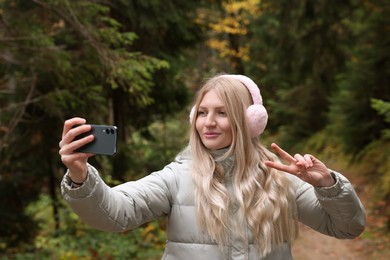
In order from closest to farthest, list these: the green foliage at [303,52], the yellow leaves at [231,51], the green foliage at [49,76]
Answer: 1. the green foliage at [49,76]
2. the green foliage at [303,52]
3. the yellow leaves at [231,51]

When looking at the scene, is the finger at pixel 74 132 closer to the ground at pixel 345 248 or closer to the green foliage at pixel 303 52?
the ground at pixel 345 248

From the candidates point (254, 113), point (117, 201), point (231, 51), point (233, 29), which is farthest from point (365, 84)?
point (117, 201)

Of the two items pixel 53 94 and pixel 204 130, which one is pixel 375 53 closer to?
pixel 53 94

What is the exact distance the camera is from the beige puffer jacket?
2.46 metres

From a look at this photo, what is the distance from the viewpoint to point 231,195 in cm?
263

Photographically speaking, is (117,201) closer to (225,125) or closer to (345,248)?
(225,125)

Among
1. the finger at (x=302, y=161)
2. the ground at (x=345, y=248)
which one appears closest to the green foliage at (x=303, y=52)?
the ground at (x=345, y=248)

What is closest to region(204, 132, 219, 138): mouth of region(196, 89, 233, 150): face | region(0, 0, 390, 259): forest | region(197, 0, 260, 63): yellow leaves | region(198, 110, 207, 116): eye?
region(196, 89, 233, 150): face

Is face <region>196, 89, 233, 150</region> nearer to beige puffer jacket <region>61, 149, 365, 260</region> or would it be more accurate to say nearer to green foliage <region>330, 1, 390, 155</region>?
beige puffer jacket <region>61, 149, 365, 260</region>

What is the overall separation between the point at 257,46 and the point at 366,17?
8.14 meters

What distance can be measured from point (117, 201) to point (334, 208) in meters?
1.07

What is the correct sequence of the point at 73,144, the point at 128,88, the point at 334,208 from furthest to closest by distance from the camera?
the point at 128,88
the point at 334,208
the point at 73,144

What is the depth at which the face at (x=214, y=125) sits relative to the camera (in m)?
2.70

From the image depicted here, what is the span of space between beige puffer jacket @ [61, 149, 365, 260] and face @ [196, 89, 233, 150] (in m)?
0.20
